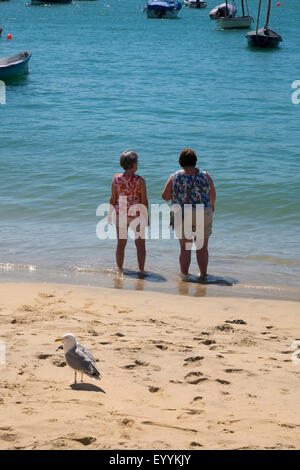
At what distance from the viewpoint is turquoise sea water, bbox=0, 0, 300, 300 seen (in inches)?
365

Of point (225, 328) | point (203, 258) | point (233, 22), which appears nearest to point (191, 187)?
point (203, 258)

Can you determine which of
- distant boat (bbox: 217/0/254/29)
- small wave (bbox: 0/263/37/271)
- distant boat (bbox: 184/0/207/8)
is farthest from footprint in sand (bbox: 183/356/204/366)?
distant boat (bbox: 184/0/207/8)

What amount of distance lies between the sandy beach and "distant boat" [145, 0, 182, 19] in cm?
6354

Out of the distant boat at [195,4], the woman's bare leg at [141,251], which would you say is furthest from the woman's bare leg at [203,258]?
the distant boat at [195,4]

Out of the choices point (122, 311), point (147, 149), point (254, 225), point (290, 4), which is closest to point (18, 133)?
point (147, 149)

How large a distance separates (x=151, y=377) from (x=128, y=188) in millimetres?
3345

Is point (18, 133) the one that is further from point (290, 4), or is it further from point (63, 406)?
point (290, 4)

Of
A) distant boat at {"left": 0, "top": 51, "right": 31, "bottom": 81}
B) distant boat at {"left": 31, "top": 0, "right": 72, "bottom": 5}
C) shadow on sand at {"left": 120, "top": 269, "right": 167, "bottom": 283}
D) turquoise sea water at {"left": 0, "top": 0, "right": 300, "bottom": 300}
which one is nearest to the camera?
shadow on sand at {"left": 120, "top": 269, "right": 167, "bottom": 283}

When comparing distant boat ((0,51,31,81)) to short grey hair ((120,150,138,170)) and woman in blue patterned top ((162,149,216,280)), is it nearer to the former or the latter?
short grey hair ((120,150,138,170))

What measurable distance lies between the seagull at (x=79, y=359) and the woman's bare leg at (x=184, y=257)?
336 centimetres

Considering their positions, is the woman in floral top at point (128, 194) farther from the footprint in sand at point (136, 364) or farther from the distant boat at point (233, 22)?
the distant boat at point (233, 22)
